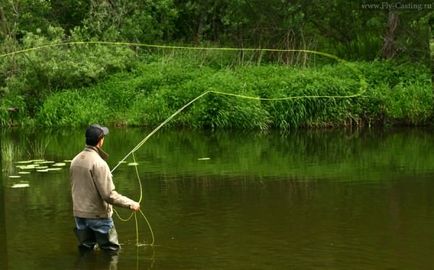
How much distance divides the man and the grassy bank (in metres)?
13.0

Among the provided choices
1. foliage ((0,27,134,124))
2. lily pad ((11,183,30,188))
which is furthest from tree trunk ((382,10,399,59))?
lily pad ((11,183,30,188))

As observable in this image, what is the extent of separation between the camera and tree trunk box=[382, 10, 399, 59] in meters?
23.7

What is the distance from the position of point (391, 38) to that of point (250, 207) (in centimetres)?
1399

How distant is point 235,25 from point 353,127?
728 centimetres

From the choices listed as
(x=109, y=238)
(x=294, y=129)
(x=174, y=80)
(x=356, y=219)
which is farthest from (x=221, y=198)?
(x=174, y=80)

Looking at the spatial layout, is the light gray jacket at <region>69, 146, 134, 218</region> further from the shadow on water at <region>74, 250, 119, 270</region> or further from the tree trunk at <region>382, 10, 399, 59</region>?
the tree trunk at <region>382, 10, 399, 59</region>

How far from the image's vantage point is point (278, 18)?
25938 mm

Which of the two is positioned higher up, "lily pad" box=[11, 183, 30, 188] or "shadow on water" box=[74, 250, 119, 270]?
"lily pad" box=[11, 183, 30, 188]

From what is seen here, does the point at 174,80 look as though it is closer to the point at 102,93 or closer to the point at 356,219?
the point at 102,93

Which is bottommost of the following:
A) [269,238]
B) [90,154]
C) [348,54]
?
[269,238]

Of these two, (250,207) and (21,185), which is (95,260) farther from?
(21,185)

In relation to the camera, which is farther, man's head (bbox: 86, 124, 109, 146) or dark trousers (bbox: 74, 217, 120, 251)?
dark trousers (bbox: 74, 217, 120, 251)

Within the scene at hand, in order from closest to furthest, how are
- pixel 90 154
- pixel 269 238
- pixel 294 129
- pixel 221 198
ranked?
pixel 90 154 → pixel 269 238 → pixel 221 198 → pixel 294 129

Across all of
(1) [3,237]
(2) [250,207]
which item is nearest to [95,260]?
(1) [3,237]
